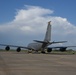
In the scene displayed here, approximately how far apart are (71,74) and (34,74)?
1.96 m

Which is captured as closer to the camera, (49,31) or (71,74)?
(71,74)

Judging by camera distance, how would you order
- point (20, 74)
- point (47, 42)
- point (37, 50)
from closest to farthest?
point (20, 74) → point (47, 42) → point (37, 50)

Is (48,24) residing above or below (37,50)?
above

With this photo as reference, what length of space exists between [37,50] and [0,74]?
217ft

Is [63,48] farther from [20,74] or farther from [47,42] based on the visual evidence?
[20,74]

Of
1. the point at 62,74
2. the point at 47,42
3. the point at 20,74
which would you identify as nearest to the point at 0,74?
the point at 20,74

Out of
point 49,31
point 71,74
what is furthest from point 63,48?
point 71,74

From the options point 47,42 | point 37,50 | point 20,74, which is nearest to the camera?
point 20,74

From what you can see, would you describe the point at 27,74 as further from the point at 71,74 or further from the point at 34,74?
the point at 71,74

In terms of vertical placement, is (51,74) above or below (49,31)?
below

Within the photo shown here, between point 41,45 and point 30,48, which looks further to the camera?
point 30,48

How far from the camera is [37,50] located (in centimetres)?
8112

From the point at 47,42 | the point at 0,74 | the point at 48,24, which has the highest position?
the point at 48,24

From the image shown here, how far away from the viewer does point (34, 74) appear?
15.2 metres
